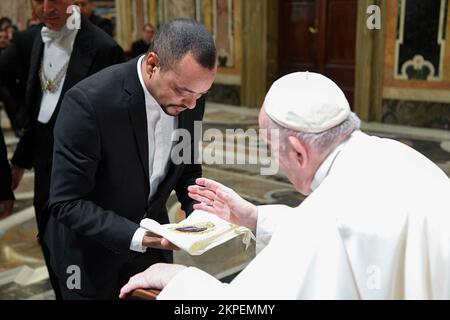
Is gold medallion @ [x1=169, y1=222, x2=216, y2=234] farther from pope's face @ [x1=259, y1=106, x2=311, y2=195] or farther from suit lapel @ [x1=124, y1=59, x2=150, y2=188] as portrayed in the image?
pope's face @ [x1=259, y1=106, x2=311, y2=195]

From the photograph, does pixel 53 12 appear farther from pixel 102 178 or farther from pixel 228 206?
pixel 228 206

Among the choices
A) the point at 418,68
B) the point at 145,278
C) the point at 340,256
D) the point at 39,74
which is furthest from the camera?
the point at 418,68

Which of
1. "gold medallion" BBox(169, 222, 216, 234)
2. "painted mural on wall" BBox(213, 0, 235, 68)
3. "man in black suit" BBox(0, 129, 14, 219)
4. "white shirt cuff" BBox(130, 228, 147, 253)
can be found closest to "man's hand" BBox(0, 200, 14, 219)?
"man in black suit" BBox(0, 129, 14, 219)

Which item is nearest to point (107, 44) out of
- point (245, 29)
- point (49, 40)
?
point (49, 40)

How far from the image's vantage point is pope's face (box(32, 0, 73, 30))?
3193 millimetres

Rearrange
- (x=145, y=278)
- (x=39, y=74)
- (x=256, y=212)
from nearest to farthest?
(x=145, y=278), (x=256, y=212), (x=39, y=74)

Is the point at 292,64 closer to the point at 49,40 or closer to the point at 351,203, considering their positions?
the point at 49,40

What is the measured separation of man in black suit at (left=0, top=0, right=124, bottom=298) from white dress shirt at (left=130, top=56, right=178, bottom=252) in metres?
0.93

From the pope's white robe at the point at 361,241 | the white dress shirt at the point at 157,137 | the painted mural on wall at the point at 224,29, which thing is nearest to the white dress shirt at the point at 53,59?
the white dress shirt at the point at 157,137

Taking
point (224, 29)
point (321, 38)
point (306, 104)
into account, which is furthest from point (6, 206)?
point (224, 29)

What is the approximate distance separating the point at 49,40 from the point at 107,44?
1.37ft

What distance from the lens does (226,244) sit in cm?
469

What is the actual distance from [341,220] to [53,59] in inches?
92.8

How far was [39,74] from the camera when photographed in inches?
132
